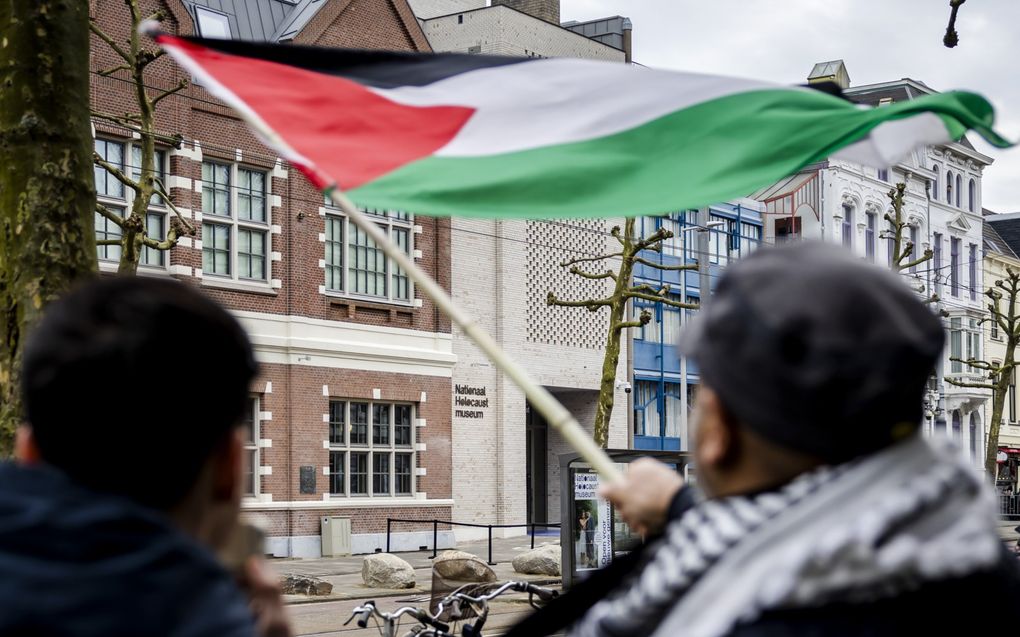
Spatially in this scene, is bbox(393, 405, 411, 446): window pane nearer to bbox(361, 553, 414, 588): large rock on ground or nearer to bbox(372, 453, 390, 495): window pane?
bbox(372, 453, 390, 495): window pane

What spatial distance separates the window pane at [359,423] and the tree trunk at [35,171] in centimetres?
2509

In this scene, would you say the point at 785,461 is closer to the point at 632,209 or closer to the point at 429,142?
the point at 632,209

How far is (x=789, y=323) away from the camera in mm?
1625

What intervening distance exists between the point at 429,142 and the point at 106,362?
2.68 metres

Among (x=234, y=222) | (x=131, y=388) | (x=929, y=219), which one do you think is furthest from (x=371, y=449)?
(x=929, y=219)

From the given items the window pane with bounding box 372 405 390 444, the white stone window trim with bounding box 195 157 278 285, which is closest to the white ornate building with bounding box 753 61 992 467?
the window pane with bounding box 372 405 390 444

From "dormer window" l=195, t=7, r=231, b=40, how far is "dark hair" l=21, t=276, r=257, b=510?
92.1 ft

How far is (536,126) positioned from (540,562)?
1901cm

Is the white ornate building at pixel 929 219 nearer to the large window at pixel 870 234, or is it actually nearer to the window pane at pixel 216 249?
the large window at pixel 870 234

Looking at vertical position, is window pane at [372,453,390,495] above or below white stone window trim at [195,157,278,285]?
below

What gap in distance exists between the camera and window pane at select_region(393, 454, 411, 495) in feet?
102

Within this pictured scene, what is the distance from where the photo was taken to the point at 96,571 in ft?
4.87

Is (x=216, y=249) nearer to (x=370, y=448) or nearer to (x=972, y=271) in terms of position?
(x=370, y=448)

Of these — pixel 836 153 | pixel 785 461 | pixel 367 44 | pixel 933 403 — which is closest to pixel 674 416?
pixel 933 403
